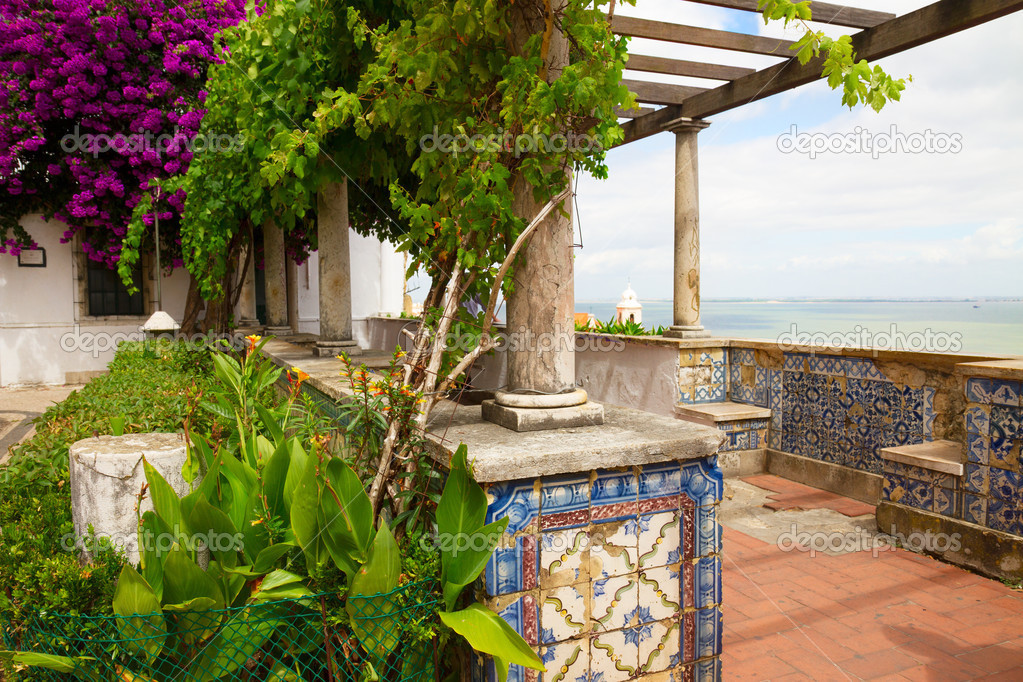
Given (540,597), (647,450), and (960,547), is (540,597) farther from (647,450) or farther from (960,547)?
(960,547)

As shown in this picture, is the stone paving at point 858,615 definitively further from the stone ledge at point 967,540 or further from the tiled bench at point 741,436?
the tiled bench at point 741,436

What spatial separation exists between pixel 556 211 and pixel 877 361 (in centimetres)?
413

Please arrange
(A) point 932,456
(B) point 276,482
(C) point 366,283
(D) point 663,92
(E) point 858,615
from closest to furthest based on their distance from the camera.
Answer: (B) point 276,482 → (E) point 858,615 → (A) point 932,456 → (D) point 663,92 → (C) point 366,283

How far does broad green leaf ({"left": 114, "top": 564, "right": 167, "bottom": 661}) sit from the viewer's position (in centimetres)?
207

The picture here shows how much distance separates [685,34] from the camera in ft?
20.4

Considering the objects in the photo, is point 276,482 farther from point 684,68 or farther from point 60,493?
point 684,68

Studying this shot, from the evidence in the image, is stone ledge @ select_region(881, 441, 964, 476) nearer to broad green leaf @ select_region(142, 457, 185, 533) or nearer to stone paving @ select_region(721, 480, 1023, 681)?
stone paving @ select_region(721, 480, 1023, 681)

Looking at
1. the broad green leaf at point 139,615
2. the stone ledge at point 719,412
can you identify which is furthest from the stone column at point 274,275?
the broad green leaf at point 139,615

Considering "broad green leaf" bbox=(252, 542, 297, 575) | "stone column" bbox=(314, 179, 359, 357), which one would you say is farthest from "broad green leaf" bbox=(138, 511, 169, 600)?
"stone column" bbox=(314, 179, 359, 357)

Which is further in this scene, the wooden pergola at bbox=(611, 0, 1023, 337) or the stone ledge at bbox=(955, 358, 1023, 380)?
the wooden pergola at bbox=(611, 0, 1023, 337)

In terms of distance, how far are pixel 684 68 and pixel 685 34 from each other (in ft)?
2.63

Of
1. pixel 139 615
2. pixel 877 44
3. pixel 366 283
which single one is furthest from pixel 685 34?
pixel 366 283

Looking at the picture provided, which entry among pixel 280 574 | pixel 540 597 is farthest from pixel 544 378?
pixel 280 574

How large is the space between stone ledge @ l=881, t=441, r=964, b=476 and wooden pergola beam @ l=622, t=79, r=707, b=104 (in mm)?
4693
